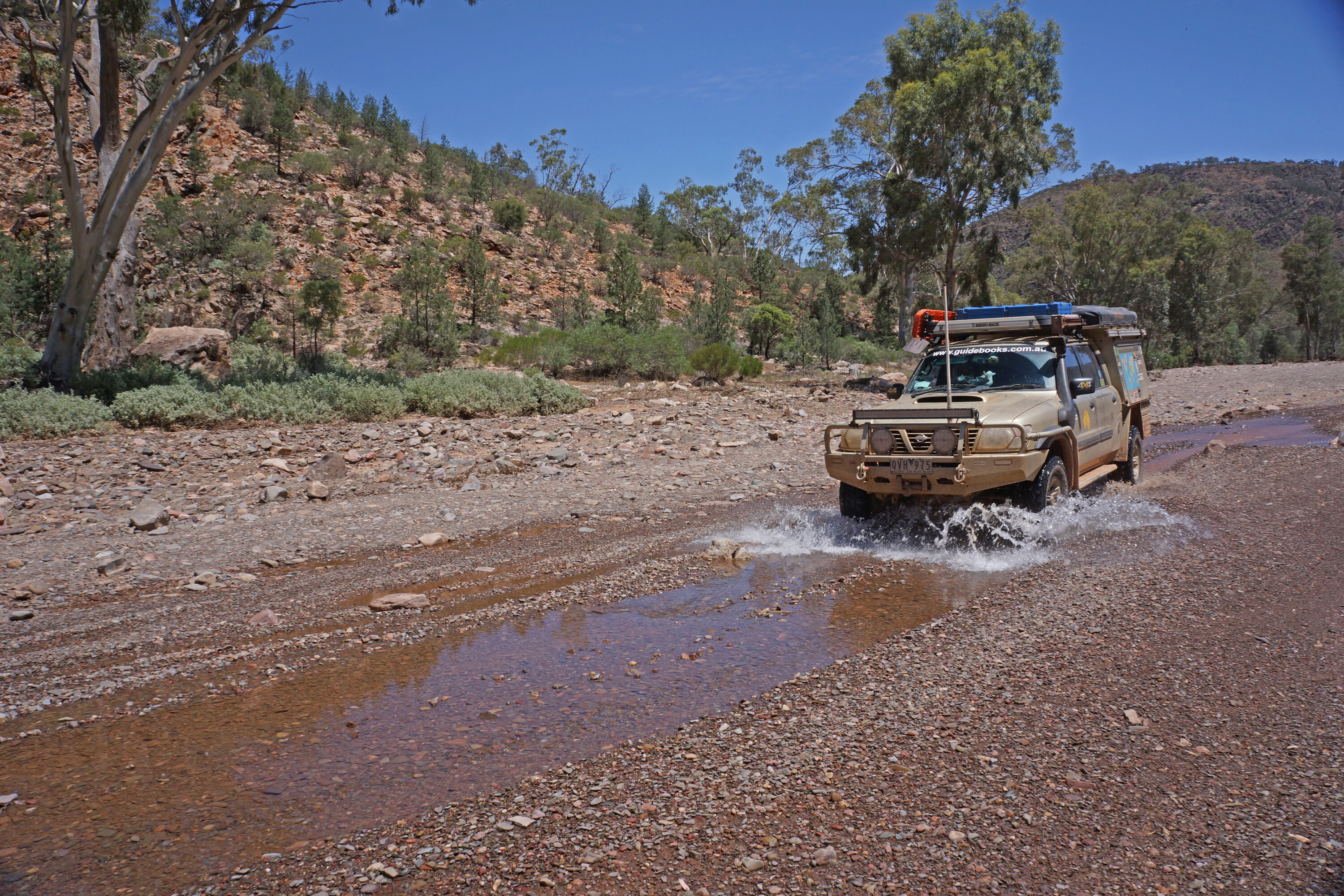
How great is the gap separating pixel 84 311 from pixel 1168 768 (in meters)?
18.4

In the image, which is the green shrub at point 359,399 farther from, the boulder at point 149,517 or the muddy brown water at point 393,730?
the muddy brown water at point 393,730

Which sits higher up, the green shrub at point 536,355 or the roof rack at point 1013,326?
the green shrub at point 536,355

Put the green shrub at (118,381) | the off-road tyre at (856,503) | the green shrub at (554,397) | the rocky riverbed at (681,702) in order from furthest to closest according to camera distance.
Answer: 1. the green shrub at (554,397)
2. the green shrub at (118,381)
3. the off-road tyre at (856,503)
4. the rocky riverbed at (681,702)

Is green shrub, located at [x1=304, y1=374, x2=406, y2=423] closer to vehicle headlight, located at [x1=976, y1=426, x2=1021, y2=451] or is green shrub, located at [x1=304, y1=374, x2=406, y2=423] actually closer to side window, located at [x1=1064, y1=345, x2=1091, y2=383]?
vehicle headlight, located at [x1=976, y1=426, x2=1021, y2=451]

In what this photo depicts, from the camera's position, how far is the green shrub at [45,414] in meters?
12.4

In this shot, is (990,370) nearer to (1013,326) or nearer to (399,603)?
(1013,326)

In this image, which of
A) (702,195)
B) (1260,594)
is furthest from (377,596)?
(702,195)

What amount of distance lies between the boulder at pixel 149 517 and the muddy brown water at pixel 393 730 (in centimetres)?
504

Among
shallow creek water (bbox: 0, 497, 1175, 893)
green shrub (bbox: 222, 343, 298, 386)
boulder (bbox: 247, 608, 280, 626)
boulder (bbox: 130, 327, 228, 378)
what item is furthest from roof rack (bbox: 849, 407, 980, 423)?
boulder (bbox: 130, 327, 228, 378)

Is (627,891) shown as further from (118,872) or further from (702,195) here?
(702,195)

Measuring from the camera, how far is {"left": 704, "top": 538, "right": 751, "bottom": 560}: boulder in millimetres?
7320

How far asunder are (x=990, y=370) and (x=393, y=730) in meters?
6.72

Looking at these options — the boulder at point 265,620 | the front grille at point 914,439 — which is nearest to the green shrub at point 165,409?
the boulder at point 265,620

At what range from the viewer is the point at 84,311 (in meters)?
15.5
